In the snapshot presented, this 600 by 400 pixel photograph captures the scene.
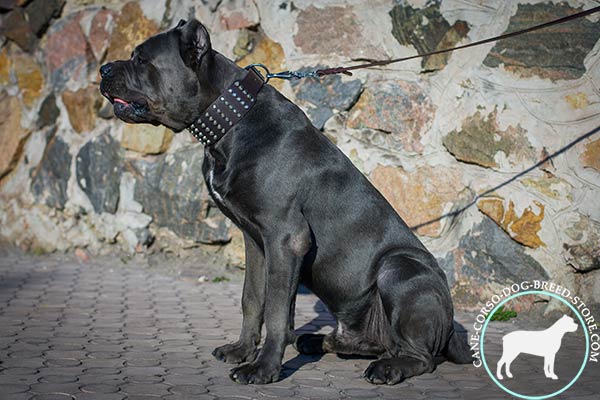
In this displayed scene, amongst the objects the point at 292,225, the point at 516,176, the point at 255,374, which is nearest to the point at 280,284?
the point at 292,225

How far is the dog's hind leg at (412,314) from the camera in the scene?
11.6 feet

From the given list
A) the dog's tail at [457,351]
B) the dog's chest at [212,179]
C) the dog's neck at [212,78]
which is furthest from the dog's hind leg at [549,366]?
the dog's neck at [212,78]

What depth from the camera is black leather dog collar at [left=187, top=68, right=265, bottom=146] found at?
366 centimetres

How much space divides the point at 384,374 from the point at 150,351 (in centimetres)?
120

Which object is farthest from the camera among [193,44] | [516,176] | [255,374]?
[516,176]

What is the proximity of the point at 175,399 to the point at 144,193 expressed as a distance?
344 cm

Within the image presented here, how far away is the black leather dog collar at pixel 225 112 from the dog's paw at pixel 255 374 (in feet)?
3.43

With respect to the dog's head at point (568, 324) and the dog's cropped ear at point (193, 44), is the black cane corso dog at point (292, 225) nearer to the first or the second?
the dog's cropped ear at point (193, 44)

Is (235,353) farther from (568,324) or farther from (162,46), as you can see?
(568,324)

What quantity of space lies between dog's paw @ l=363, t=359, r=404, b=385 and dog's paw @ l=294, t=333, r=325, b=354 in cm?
55

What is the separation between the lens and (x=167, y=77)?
368 centimetres

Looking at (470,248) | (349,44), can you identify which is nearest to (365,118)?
(349,44)

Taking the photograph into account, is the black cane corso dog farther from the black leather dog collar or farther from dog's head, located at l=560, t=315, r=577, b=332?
dog's head, located at l=560, t=315, r=577, b=332

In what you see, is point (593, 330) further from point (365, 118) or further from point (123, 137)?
point (123, 137)
